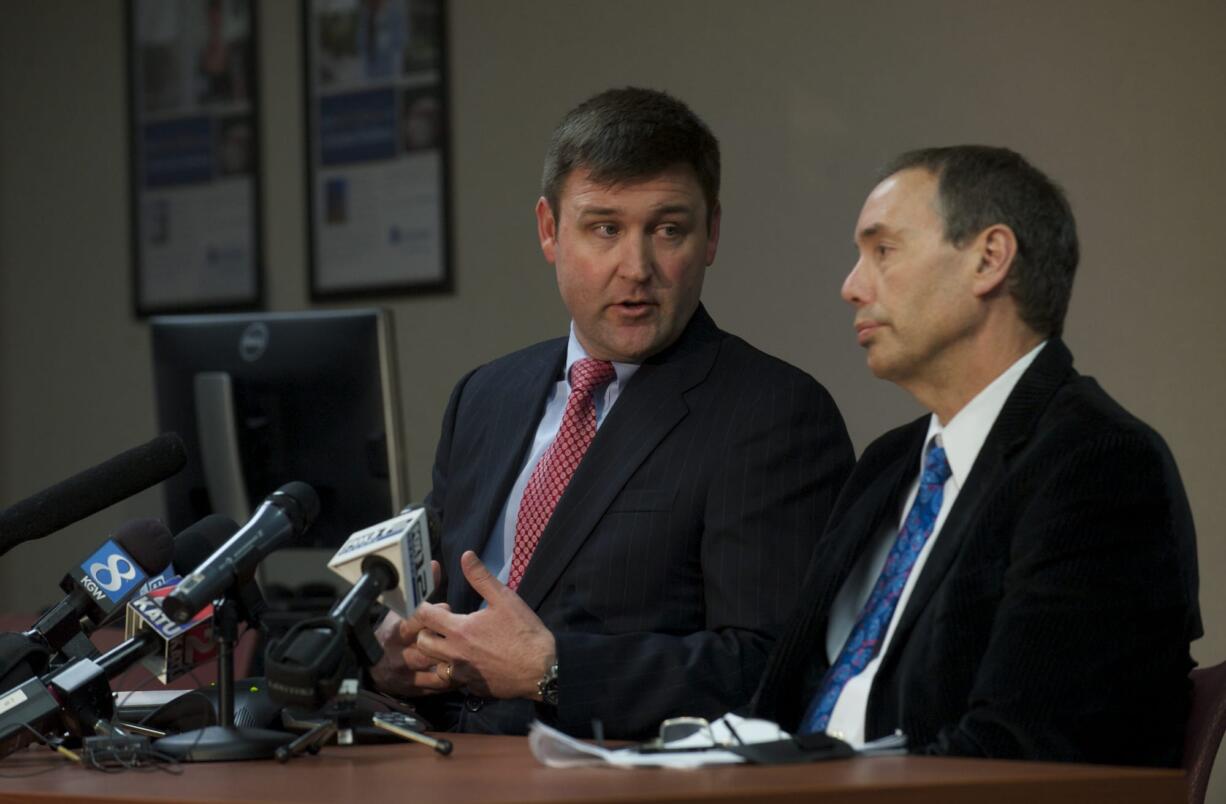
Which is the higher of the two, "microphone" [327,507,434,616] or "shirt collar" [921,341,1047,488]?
"shirt collar" [921,341,1047,488]

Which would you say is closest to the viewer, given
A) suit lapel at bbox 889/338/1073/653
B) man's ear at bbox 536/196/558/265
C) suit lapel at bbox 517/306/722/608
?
suit lapel at bbox 889/338/1073/653

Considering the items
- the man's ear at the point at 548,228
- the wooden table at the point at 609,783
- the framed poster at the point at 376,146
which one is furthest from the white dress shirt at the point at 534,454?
the framed poster at the point at 376,146

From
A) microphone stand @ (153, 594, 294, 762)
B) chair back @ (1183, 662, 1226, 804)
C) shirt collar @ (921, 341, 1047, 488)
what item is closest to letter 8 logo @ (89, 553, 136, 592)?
microphone stand @ (153, 594, 294, 762)

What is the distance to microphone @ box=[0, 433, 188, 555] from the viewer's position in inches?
73.4

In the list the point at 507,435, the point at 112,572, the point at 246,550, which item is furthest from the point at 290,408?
the point at 246,550

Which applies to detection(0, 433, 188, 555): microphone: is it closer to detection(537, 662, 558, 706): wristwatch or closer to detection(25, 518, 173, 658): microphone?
detection(25, 518, 173, 658): microphone

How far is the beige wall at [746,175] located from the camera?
12.8 feet

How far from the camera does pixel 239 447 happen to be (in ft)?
11.5

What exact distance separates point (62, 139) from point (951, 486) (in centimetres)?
480

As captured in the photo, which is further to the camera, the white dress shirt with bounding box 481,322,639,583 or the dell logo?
the dell logo

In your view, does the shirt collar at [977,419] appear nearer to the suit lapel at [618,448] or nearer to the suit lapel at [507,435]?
the suit lapel at [618,448]

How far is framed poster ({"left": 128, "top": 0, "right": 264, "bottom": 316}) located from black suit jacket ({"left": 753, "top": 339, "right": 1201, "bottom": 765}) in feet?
13.1

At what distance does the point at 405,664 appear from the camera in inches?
87.4

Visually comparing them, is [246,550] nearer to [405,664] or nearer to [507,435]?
[405,664]
